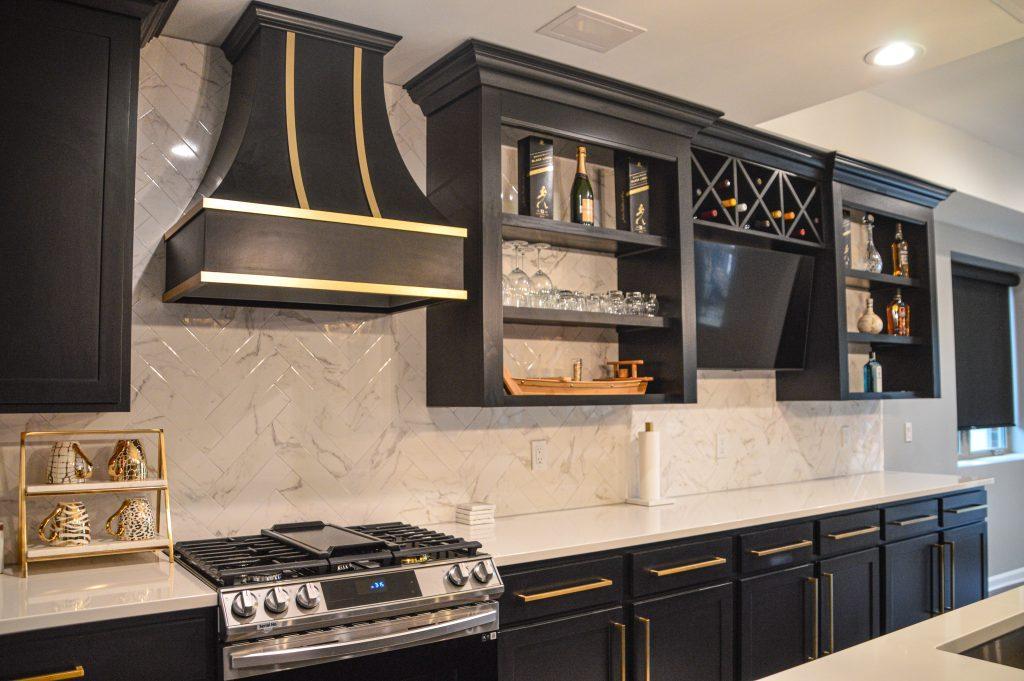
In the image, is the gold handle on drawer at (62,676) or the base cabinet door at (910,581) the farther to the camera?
the base cabinet door at (910,581)

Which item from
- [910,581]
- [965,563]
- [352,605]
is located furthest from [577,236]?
[965,563]

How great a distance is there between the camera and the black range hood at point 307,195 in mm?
2189

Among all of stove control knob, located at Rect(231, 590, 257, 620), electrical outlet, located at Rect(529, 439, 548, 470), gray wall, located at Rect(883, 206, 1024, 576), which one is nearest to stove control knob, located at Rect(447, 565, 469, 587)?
stove control knob, located at Rect(231, 590, 257, 620)

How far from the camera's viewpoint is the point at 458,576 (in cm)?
224

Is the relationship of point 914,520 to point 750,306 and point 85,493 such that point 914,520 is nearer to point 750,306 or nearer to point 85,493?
point 750,306

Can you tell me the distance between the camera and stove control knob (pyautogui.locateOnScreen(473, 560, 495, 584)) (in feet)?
7.47

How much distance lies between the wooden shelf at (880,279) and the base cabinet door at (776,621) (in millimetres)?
1694

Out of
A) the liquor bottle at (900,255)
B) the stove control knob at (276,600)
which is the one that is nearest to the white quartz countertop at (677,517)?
the stove control knob at (276,600)

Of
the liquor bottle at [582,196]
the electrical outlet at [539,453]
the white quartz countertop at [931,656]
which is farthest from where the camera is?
the electrical outlet at [539,453]

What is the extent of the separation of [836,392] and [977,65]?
1795mm

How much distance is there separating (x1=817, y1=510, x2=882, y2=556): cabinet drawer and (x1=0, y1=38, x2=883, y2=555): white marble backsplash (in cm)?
84

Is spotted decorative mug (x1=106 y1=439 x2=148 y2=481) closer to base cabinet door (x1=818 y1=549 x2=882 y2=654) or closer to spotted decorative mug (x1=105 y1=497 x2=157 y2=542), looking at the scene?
spotted decorative mug (x1=105 y1=497 x2=157 y2=542)

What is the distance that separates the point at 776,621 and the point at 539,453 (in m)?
1.13

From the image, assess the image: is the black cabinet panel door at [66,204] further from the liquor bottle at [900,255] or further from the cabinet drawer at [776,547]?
the liquor bottle at [900,255]
